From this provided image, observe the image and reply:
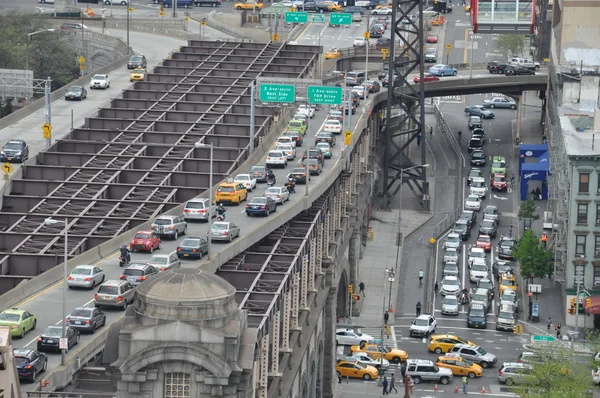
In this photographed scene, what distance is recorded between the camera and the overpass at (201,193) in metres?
110

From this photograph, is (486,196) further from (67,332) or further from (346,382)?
(67,332)

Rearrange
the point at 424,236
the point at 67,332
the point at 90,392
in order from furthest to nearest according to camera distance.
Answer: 1. the point at 424,236
2. the point at 67,332
3. the point at 90,392

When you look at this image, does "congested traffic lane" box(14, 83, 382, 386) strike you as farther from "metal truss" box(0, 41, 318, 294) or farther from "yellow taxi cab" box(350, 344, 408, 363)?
"yellow taxi cab" box(350, 344, 408, 363)

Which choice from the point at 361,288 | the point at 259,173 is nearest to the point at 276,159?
the point at 259,173

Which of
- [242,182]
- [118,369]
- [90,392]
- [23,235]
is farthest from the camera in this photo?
[242,182]

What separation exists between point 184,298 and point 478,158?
400 ft

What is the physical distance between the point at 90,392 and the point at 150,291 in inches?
416

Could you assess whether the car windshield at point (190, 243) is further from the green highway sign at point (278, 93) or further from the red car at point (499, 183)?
the red car at point (499, 183)

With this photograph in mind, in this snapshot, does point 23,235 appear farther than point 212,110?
No

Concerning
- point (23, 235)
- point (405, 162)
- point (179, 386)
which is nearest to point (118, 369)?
point (179, 386)

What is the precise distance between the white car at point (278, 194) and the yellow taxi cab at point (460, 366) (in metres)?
15.6

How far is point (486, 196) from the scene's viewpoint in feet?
606

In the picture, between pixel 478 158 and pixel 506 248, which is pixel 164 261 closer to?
pixel 506 248

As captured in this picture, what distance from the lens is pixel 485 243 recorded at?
165750mm
